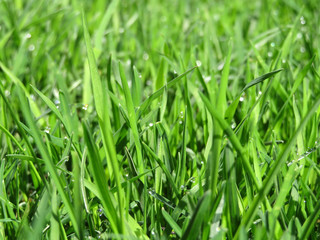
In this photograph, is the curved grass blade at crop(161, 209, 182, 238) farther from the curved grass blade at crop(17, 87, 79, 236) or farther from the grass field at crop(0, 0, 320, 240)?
the curved grass blade at crop(17, 87, 79, 236)

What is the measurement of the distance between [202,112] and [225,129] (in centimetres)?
42

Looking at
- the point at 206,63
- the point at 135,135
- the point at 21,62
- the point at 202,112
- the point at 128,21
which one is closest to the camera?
the point at 135,135

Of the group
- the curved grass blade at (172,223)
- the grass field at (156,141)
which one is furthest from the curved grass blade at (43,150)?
the curved grass blade at (172,223)

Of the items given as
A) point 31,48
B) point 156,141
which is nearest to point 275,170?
point 156,141

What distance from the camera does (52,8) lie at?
2000 millimetres

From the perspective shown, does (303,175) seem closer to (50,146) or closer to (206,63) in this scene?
(50,146)

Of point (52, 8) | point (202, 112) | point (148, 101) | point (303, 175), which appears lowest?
point (303, 175)

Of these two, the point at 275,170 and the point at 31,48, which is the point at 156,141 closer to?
the point at 275,170

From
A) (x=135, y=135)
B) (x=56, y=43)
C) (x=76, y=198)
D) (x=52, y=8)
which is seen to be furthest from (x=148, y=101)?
(x=52, y=8)

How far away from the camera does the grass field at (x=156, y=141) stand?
2.35ft

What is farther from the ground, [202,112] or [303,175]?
[202,112]

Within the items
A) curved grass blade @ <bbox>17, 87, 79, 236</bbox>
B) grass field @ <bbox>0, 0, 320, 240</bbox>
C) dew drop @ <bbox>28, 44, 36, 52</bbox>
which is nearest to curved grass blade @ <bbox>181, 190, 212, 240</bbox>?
grass field @ <bbox>0, 0, 320, 240</bbox>

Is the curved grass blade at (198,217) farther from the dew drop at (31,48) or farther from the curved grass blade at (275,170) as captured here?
the dew drop at (31,48)

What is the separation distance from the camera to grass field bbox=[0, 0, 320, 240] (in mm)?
717
